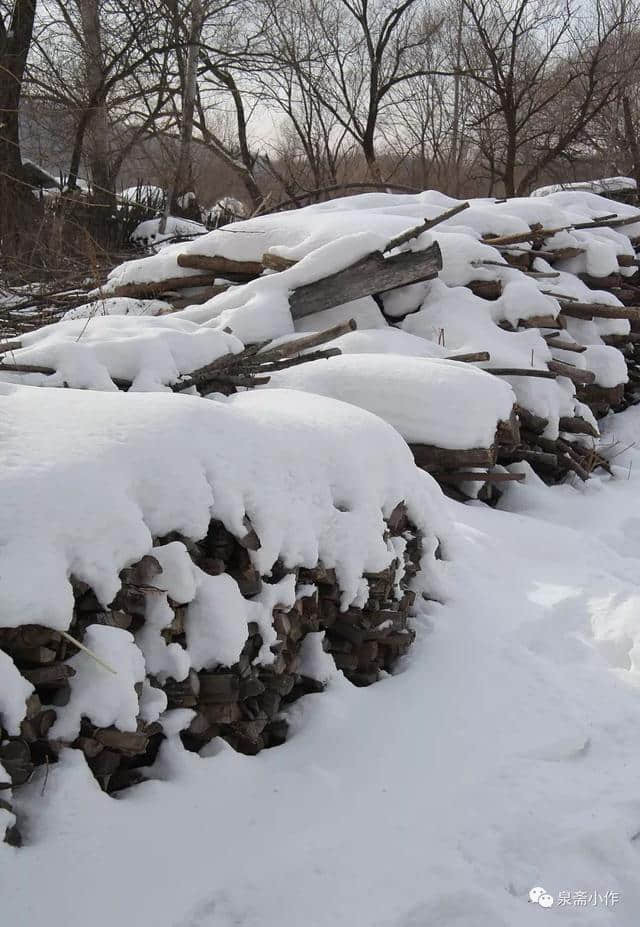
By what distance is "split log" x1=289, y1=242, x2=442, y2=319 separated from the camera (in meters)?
6.99

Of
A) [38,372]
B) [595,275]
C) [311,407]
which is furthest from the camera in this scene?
[595,275]

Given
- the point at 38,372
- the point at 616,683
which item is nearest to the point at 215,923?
the point at 616,683

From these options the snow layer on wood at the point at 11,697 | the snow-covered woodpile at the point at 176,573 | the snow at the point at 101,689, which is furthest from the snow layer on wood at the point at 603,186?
the snow layer on wood at the point at 11,697

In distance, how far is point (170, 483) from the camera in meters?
2.50

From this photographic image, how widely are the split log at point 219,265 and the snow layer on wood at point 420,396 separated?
2751mm

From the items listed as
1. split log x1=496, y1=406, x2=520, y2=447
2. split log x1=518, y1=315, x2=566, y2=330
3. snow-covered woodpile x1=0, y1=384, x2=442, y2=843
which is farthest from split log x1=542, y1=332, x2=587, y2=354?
snow-covered woodpile x1=0, y1=384, x2=442, y2=843

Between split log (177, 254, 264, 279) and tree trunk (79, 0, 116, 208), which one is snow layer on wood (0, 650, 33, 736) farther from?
tree trunk (79, 0, 116, 208)

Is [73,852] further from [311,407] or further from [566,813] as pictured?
[311,407]

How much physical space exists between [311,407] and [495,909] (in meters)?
2.09

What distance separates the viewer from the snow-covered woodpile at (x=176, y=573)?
208 centimetres

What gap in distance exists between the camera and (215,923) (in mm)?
1966

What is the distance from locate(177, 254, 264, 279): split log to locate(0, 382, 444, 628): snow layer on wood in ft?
14.4

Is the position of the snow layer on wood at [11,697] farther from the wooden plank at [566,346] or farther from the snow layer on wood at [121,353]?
Answer: the wooden plank at [566,346]

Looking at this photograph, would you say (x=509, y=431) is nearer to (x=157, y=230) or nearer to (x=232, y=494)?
(x=232, y=494)
